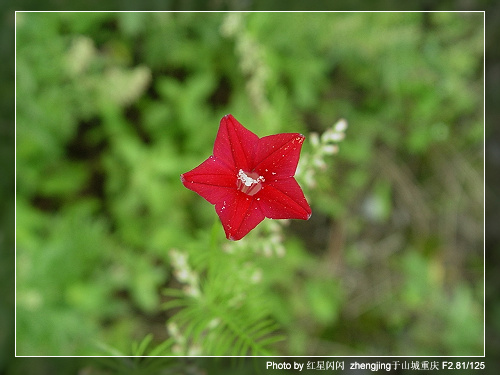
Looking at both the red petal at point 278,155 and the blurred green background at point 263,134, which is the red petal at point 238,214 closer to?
the red petal at point 278,155

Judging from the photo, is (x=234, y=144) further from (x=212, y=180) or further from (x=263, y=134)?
(x=263, y=134)

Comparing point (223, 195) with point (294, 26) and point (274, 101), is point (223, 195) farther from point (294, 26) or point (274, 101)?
point (294, 26)

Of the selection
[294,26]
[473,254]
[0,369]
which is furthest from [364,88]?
[0,369]

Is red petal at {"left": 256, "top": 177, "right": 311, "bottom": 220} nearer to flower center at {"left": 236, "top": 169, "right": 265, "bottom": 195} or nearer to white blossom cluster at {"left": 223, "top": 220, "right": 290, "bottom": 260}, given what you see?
flower center at {"left": 236, "top": 169, "right": 265, "bottom": 195}

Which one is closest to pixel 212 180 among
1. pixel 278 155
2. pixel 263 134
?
pixel 278 155

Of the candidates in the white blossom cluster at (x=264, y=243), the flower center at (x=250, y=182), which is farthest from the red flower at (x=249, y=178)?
the white blossom cluster at (x=264, y=243)

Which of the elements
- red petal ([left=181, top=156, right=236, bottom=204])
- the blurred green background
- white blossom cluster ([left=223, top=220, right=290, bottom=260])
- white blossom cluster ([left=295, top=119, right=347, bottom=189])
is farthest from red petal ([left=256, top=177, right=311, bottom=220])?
the blurred green background
